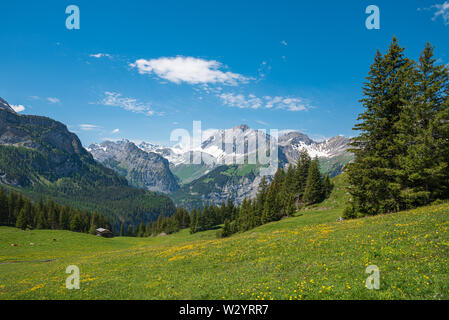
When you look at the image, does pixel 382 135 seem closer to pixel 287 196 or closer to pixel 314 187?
pixel 314 187

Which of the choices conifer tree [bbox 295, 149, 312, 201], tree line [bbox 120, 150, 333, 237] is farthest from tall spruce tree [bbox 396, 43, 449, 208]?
conifer tree [bbox 295, 149, 312, 201]

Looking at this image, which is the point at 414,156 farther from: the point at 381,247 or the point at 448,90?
the point at 381,247

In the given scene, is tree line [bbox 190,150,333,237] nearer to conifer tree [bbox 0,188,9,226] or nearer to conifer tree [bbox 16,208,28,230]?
conifer tree [bbox 16,208,28,230]

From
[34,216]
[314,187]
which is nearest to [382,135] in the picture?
[314,187]

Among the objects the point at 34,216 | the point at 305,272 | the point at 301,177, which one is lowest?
the point at 34,216

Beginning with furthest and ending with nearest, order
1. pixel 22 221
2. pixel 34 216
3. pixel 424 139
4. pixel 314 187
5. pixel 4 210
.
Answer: pixel 34 216
pixel 4 210
pixel 22 221
pixel 314 187
pixel 424 139

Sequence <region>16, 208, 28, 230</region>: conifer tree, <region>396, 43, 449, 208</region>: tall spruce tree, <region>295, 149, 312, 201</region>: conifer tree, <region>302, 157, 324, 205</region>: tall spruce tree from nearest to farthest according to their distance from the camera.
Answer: <region>396, 43, 449, 208</region>: tall spruce tree, <region>302, 157, 324, 205</region>: tall spruce tree, <region>295, 149, 312, 201</region>: conifer tree, <region>16, 208, 28, 230</region>: conifer tree

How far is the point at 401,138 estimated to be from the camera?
29.6m

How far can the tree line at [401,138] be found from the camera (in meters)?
27.4

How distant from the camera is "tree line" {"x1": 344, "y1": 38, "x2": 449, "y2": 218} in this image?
1079 inches

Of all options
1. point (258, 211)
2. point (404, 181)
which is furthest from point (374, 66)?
point (258, 211)
